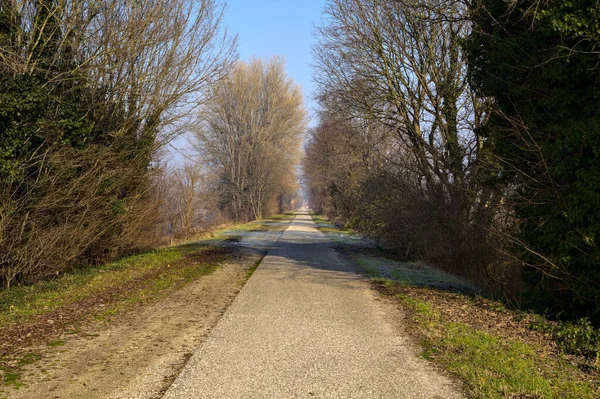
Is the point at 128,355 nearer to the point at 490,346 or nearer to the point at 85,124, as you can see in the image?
the point at 490,346

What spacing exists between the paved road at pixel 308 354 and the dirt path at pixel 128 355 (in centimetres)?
24

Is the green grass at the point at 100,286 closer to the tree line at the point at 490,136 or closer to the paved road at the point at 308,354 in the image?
the paved road at the point at 308,354

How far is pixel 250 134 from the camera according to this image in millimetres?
50375

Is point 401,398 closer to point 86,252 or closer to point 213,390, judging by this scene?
point 213,390

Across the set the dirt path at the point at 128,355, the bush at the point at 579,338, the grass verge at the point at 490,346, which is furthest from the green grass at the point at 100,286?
the bush at the point at 579,338

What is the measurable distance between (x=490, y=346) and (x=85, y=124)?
10826mm

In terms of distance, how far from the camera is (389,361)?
5582 mm

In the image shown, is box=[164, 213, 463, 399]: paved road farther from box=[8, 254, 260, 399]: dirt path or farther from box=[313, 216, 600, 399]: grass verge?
box=[313, 216, 600, 399]: grass verge

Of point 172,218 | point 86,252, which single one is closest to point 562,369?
point 86,252

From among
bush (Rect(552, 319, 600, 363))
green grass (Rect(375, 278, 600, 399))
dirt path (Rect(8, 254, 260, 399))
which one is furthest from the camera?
bush (Rect(552, 319, 600, 363))

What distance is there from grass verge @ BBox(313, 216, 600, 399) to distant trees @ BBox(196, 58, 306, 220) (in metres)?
39.3

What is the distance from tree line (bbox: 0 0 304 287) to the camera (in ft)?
33.6

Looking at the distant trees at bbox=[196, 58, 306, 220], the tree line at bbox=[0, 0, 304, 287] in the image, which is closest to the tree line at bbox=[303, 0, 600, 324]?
the tree line at bbox=[0, 0, 304, 287]

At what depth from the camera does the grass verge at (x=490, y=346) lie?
4.89m
